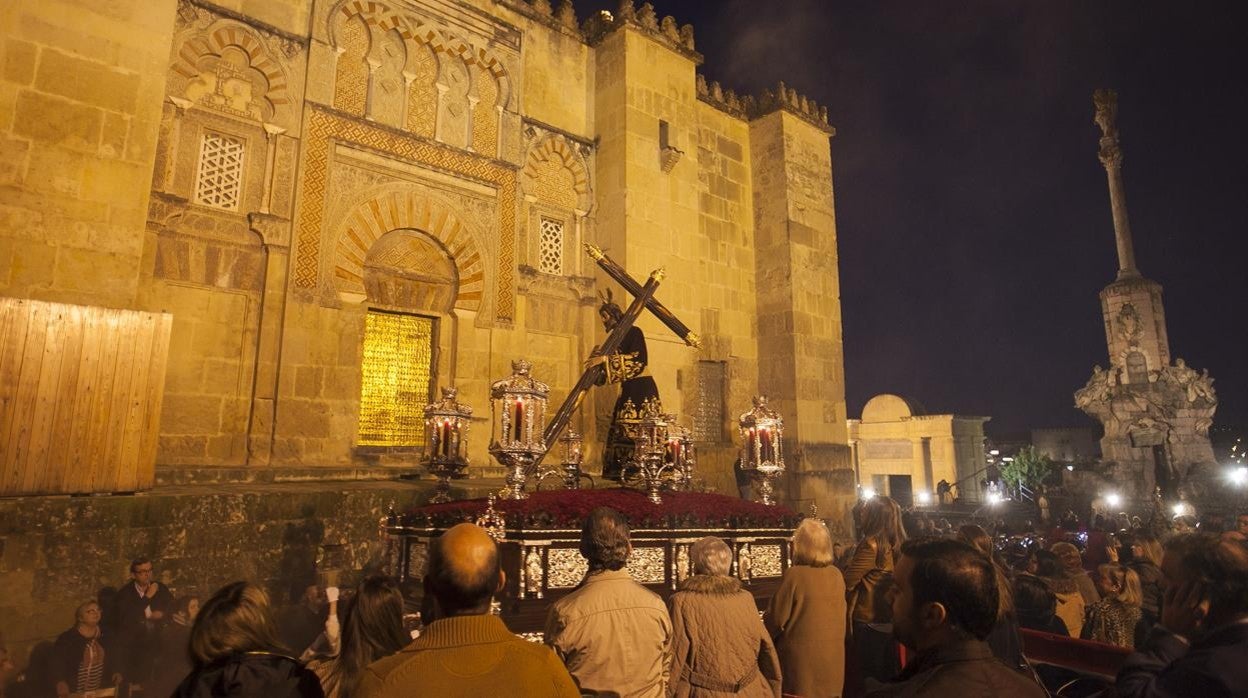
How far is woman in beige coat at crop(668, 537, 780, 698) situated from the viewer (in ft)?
8.34

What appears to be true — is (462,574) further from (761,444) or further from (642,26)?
(642,26)

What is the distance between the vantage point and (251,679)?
1495 mm

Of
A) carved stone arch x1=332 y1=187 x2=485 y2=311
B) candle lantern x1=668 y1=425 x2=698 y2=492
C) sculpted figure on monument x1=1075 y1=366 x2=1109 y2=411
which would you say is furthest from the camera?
sculpted figure on monument x1=1075 y1=366 x2=1109 y2=411

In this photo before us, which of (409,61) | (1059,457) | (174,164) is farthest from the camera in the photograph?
(1059,457)

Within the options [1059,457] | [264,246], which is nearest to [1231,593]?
[264,246]

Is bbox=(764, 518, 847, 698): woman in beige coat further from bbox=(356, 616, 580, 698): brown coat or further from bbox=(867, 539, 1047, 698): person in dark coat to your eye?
bbox=(356, 616, 580, 698): brown coat

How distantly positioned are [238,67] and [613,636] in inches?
274

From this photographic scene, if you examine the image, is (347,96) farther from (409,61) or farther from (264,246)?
(264,246)

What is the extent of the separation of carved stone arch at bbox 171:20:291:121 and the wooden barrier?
261 centimetres

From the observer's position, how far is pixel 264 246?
6.63 meters

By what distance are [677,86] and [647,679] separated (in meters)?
8.98

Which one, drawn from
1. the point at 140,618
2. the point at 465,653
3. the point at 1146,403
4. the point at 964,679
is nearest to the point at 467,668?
the point at 465,653

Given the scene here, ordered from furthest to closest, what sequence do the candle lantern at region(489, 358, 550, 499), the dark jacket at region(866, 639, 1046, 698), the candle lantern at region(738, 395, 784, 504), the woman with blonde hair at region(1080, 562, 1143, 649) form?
the candle lantern at region(738, 395, 784, 504) < the candle lantern at region(489, 358, 550, 499) < the woman with blonde hair at region(1080, 562, 1143, 649) < the dark jacket at region(866, 639, 1046, 698)

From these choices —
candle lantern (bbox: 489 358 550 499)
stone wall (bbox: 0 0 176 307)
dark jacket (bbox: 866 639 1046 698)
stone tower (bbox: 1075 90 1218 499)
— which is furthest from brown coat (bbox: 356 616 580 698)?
stone tower (bbox: 1075 90 1218 499)
